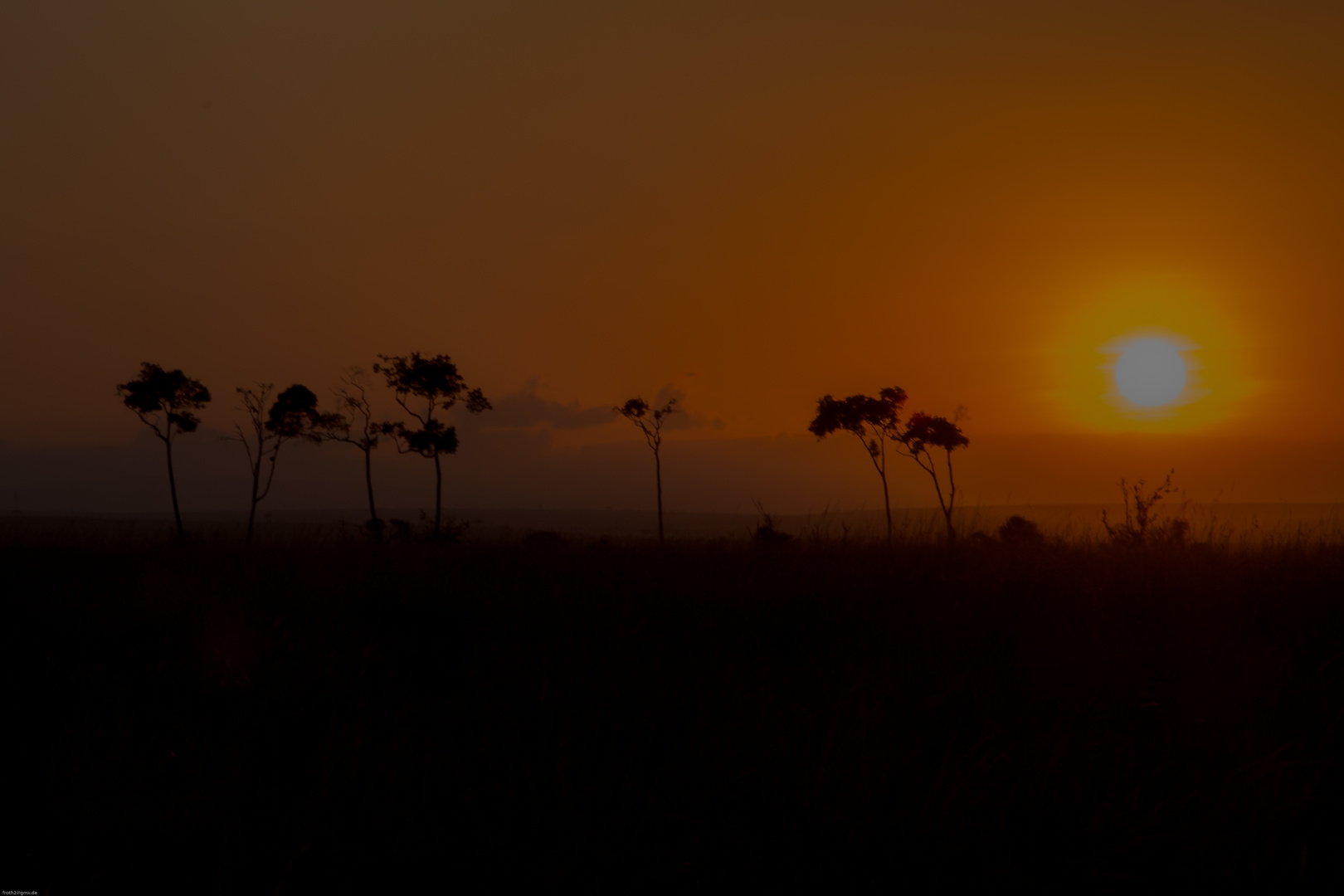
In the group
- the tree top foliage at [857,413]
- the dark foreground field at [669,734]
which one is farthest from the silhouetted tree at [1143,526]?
the tree top foliage at [857,413]

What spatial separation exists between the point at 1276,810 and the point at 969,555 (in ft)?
17.8

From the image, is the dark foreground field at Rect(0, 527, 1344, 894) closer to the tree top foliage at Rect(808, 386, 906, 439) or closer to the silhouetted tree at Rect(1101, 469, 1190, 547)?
the silhouetted tree at Rect(1101, 469, 1190, 547)

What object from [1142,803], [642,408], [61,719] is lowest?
[1142,803]

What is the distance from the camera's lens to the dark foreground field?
9.41 ft

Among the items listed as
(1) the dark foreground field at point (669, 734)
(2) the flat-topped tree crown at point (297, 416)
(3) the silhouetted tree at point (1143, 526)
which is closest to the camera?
(1) the dark foreground field at point (669, 734)

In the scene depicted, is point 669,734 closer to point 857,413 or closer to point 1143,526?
point 1143,526

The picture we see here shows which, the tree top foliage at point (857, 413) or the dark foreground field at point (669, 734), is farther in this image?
the tree top foliage at point (857, 413)

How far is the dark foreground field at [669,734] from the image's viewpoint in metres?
2.87

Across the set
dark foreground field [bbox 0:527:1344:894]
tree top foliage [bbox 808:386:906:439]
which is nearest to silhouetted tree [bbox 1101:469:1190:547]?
dark foreground field [bbox 0:527:1344:894]

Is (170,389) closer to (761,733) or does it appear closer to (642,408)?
(642,408)

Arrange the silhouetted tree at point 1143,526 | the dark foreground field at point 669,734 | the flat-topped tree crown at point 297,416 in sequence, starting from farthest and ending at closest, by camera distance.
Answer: the flat-topped tree crown at point 297,416, the silhouetted tree at point 1143,526, the dark foreground field at point 669,734

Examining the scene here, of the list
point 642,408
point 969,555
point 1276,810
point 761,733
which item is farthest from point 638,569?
point 642,408

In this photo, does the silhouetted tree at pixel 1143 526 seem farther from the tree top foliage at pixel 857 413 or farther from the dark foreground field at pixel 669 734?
the tree top foliage at pixel 857 413

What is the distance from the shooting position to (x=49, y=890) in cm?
262
